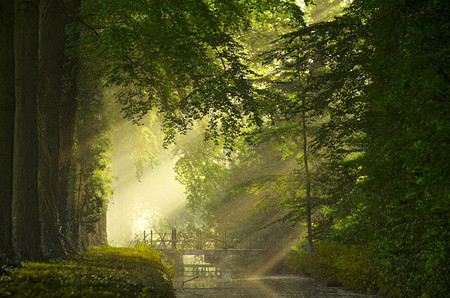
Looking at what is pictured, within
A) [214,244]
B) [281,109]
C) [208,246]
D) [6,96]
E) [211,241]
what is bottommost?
[208,246]

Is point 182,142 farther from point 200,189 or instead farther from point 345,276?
point 345,276

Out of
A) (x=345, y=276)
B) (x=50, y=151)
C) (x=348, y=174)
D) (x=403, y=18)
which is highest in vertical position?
(x=403, y=18)

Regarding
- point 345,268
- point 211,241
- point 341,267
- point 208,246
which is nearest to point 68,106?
point 341,267

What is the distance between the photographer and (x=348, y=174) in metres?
12.3

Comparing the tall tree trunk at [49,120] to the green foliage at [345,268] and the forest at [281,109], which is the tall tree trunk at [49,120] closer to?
the forest at [281,109]

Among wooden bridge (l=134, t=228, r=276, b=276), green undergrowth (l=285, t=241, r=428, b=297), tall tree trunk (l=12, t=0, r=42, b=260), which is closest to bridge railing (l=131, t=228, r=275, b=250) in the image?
wooden bridge (l=134, t=228, r=276, b=276)

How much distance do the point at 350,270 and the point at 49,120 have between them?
10621mm

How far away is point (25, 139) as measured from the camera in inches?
410

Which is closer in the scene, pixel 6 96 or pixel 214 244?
pixel 6 96

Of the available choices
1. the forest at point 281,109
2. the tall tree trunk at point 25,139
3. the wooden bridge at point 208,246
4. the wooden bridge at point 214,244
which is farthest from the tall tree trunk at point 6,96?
the wooden bridge at point 208,246

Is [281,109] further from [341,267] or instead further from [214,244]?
[214,244]

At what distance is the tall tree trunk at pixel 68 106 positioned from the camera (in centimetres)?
1528

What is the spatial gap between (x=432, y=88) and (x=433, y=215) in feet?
7.59

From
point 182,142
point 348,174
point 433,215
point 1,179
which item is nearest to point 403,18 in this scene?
point 433,215
